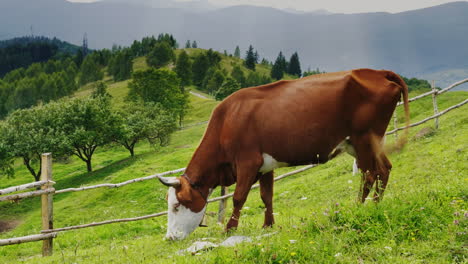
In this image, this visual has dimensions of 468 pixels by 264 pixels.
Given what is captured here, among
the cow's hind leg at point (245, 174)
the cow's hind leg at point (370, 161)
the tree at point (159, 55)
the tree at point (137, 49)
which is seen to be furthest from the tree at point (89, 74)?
the cow's hind leg at point (370, 161)

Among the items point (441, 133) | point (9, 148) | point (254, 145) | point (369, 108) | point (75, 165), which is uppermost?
point (369, 108)

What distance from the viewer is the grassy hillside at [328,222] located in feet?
14.0

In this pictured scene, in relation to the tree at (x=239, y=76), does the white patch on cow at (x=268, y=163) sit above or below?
above

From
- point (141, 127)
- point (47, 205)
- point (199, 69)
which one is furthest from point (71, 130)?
point (199, 69)

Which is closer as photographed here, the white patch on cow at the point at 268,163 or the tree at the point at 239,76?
the white patch on cow at the point at 268,163

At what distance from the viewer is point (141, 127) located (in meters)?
44.2

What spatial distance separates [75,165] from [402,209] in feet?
163

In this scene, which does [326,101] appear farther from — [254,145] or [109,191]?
[109,191]

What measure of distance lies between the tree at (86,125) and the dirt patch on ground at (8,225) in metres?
13.0

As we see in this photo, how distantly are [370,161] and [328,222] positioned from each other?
147 centimetres

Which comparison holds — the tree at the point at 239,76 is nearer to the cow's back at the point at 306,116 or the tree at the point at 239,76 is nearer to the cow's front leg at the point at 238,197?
the cow's back at the point at 306,116

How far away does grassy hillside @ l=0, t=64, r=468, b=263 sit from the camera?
4.26m

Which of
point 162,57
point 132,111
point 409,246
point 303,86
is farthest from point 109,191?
point 162,57

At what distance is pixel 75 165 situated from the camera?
49156 millimetres
